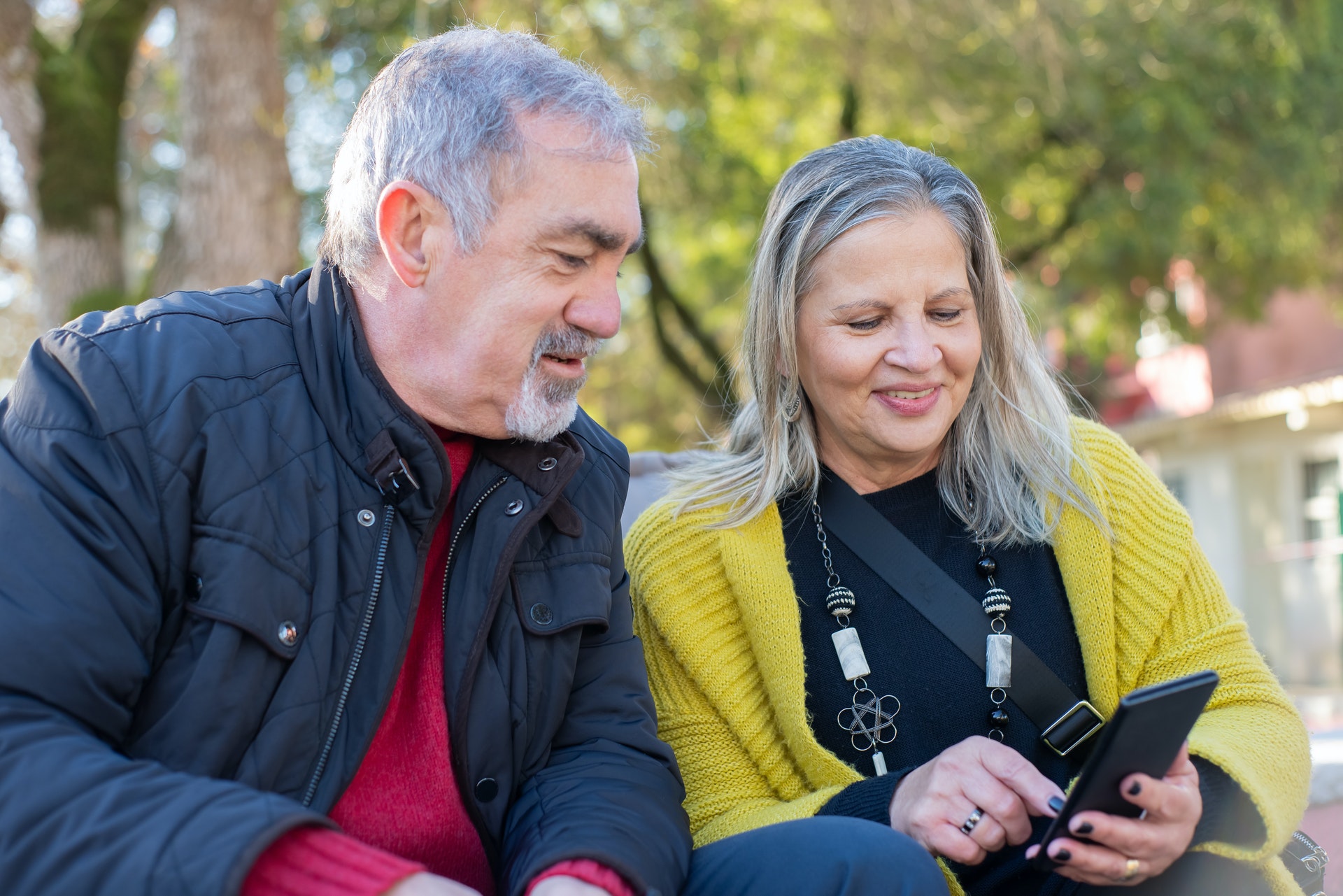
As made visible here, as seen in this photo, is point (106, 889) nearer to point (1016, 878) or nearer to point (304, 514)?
point (304, 514)

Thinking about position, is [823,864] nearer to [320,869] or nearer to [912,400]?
[320,869]

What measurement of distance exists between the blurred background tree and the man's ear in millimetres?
4753

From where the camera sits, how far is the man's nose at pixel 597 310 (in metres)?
2.30

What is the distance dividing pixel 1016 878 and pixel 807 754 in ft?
1.54

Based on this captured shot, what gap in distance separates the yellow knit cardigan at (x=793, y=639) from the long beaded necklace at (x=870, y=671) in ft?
0.31

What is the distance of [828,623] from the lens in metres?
2.78

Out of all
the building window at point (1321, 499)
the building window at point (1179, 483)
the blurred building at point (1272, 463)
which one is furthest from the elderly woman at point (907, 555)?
the building window at point (1179, 483)

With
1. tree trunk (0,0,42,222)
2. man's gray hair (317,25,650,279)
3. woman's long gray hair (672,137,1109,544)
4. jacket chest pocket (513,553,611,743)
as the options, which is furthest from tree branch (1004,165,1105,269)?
jacket chest pocket (513,553,611,743)

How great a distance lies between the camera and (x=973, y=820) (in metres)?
2.20

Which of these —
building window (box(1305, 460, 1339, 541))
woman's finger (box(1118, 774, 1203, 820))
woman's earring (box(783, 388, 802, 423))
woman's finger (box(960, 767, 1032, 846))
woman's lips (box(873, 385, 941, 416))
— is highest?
woman's lips (box(873, 385, 941, 416))

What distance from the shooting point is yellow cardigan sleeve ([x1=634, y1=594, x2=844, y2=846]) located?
261cm

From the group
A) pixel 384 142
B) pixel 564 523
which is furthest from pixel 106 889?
pixel 384 142

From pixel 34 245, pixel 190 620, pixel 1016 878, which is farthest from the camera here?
pixel 34 245

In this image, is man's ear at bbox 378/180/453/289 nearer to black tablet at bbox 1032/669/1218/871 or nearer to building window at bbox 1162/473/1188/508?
black tablet at bbox 1032/669/1218/871
